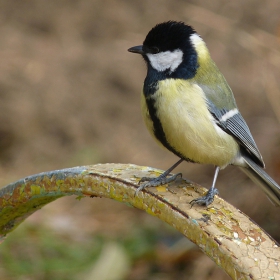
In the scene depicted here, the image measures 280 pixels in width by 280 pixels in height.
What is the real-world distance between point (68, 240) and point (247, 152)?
122 cm

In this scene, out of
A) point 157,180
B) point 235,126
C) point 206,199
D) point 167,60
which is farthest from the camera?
point 235,126

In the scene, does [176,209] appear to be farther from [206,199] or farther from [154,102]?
[154,102]

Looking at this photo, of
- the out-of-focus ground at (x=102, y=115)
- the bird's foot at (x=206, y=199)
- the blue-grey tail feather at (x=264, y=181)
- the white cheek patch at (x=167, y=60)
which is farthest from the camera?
the out-of-focus ground at (x=102, y=115)

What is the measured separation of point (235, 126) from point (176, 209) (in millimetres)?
685

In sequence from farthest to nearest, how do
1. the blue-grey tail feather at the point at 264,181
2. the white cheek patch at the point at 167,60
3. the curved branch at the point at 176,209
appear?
the blue-grey tail feather at the point at 264,181
the white cheek patch at the point at 167,60
the curved branch at the point at 176,209

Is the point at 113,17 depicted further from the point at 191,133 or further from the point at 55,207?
the point at 191,133

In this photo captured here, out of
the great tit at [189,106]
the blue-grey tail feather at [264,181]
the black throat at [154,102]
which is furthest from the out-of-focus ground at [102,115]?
the black throat at [154,102]

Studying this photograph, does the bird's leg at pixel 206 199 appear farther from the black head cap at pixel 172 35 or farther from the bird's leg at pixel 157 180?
the black head cap at pixel 172 35

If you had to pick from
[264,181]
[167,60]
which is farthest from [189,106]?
[264,181]

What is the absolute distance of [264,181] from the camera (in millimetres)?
1834

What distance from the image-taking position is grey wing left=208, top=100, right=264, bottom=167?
1.73 m

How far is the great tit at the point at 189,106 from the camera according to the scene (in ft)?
5.18

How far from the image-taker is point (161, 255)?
2.54 metres

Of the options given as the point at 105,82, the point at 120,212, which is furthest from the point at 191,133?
the point at 105,82
